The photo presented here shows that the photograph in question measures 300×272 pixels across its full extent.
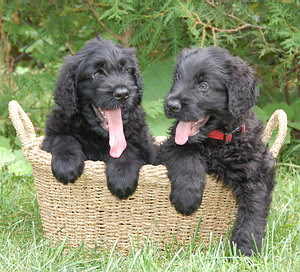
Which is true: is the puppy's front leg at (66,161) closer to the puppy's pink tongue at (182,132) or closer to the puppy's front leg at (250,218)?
the puppy's pink tongue at (182,132)

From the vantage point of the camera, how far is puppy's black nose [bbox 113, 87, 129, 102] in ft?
11.4

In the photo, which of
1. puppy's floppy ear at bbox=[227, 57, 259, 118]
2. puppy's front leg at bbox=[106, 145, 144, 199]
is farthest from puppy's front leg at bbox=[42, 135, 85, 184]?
puppy's floppy ear at bbox=[227, 57, 259, 118]

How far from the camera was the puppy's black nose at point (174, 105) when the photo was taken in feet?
10.8

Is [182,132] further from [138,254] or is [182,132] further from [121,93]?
[138,254]

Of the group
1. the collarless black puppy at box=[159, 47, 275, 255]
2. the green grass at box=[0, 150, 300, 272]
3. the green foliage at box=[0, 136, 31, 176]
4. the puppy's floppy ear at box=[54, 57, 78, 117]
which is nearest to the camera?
the green grass at box=[0, 150, 300, 272]

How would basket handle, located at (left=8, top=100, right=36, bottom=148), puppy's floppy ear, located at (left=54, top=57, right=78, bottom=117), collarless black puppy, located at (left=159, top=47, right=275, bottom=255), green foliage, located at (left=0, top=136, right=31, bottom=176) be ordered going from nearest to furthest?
collarless black puppy, located at (left=159, top=47, right=275, bottom=255) → puppy's floppy ear, located at (left=54, top=57, right=78, bottom=117) → basket handle, located at (left=8, top=100, right=36, bottom=148) → green foliage, located at (left=0, top=136, right=31, bottom=176)

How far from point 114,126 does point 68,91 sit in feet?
1.18

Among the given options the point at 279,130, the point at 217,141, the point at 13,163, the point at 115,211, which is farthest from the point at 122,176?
the point at 13,163

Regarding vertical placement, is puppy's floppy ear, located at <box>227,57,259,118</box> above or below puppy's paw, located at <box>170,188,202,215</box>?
above

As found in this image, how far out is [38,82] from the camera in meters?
5.46

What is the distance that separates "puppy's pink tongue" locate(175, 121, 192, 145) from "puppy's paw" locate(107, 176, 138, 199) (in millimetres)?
351

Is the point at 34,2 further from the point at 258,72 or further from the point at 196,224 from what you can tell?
the point at 196,224

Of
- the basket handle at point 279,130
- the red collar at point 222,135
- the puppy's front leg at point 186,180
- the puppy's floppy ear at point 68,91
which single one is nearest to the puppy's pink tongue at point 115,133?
the puppy's floppy ear at point 68,91

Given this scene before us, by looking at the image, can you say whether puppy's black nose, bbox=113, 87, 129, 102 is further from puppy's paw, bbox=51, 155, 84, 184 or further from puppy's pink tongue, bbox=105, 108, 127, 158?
puppy's paw, bbox=51, 155, 84, 184
